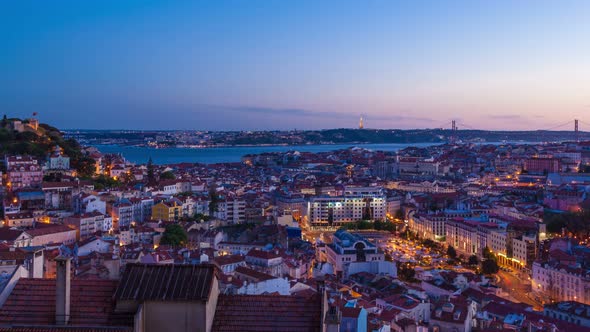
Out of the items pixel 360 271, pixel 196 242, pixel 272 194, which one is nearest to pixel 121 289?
pixel 360 271

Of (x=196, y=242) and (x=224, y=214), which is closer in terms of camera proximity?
(x=196, y=242)

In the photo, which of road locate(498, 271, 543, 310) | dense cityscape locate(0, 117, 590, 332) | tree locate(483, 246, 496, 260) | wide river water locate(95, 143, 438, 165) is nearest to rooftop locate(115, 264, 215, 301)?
dense cityscape locate(0, 117, 590, 332)

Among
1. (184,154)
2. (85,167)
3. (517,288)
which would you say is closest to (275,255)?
(517,288)

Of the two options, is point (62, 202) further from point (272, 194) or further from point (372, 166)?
point (372, 166)

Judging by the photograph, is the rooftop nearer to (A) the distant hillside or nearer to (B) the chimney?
(B) the chimney

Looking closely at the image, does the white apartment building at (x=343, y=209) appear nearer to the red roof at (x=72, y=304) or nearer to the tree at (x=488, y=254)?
the tree at (x=488, y=254)

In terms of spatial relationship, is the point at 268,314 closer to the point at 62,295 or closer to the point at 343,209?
the point at 62,295
